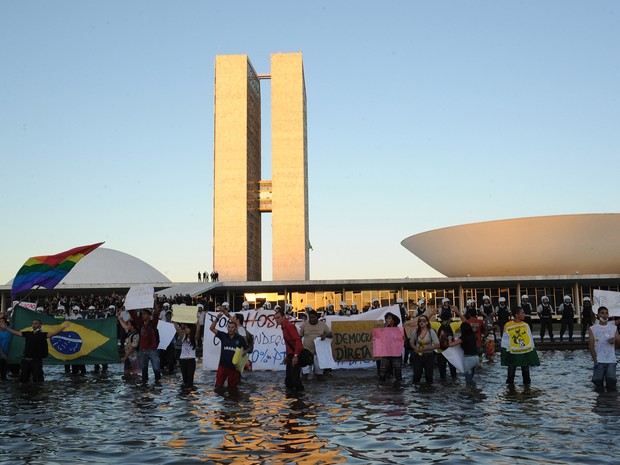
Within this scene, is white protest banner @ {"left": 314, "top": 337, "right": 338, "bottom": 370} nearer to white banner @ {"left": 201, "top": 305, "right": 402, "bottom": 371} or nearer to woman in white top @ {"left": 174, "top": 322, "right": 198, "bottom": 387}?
white banner @ {"left": 201, "top": 305, "right": 402, "bottom": 371}

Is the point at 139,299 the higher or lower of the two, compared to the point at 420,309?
higher

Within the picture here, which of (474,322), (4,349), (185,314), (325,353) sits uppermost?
(185,314)

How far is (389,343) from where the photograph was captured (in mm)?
14531

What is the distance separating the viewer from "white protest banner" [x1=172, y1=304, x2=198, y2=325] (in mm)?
15922

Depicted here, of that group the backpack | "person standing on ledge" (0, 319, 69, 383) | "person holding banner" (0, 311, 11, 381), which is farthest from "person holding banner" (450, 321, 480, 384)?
"person holding banner" (0, 311, 11, 381)

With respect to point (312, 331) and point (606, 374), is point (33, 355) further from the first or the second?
point (606, 374)

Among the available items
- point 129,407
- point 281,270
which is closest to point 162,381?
point 129,407

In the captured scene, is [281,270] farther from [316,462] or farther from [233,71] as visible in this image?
[316,462]

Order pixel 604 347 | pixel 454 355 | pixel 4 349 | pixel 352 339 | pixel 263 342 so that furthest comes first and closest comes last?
1. pixel 263 342
2. pixel 352 339
3. pixel 4 349
4. pixel 454 355
5. pixel 604 347

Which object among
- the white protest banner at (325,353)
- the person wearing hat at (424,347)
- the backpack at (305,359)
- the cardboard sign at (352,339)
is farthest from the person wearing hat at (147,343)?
the person wearing hat at (424,347)

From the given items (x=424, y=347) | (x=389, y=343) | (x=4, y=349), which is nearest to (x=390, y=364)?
(x=389, y=343)

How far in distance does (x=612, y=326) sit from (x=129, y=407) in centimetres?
812

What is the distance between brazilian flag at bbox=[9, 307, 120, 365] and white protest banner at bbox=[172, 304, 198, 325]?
77.0 inches

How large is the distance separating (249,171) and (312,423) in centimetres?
7237
